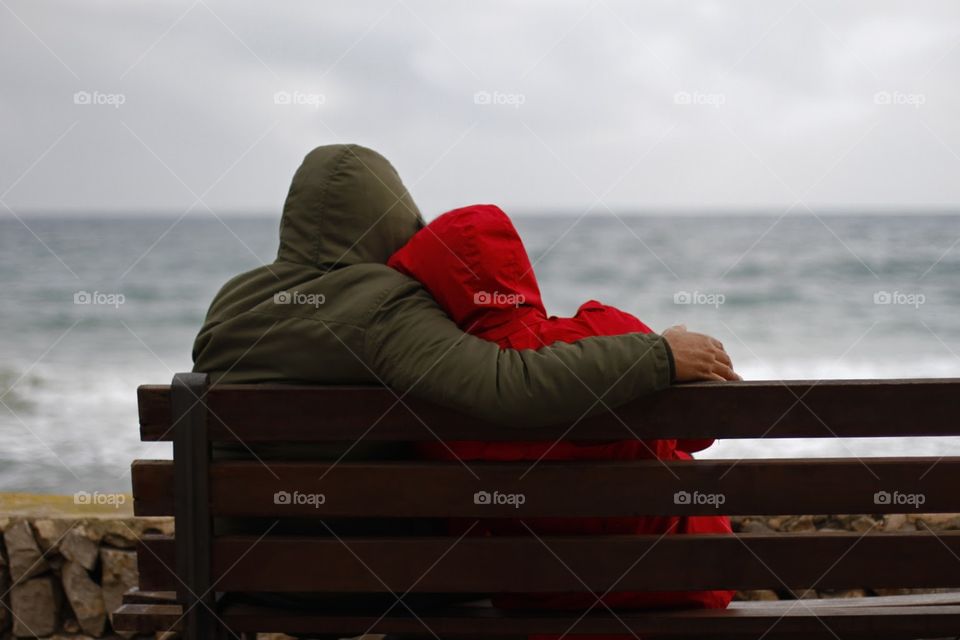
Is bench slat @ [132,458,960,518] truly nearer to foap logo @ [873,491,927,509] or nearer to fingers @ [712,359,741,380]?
foap logo @ [873,491,927,509]

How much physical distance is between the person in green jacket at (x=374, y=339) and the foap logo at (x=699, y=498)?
25 centimetres

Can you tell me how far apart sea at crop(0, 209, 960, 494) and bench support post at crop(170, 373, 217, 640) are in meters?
6.58

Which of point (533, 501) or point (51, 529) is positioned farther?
point (51, 529)

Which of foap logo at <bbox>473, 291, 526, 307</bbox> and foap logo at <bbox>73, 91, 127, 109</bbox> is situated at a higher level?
foap logo at <bbox>73, 91, 127, 109</bbox>

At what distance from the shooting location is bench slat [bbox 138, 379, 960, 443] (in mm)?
2137

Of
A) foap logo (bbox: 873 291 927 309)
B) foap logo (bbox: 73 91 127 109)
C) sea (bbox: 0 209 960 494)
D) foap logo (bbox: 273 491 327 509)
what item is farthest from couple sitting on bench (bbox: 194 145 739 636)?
foap logo (bbox: 873 291 927 309)

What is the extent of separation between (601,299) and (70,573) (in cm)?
1510

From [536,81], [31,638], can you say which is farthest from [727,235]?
[31,638]

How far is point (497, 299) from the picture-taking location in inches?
86.6

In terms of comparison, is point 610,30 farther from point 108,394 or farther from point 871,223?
point 108,394

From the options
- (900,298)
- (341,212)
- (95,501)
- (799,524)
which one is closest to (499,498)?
(341,212)

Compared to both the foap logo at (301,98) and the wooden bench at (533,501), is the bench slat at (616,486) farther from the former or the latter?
the foap logo at (301,98)

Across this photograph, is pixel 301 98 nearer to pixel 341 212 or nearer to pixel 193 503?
pixel 341 212

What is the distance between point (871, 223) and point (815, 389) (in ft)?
88.4
